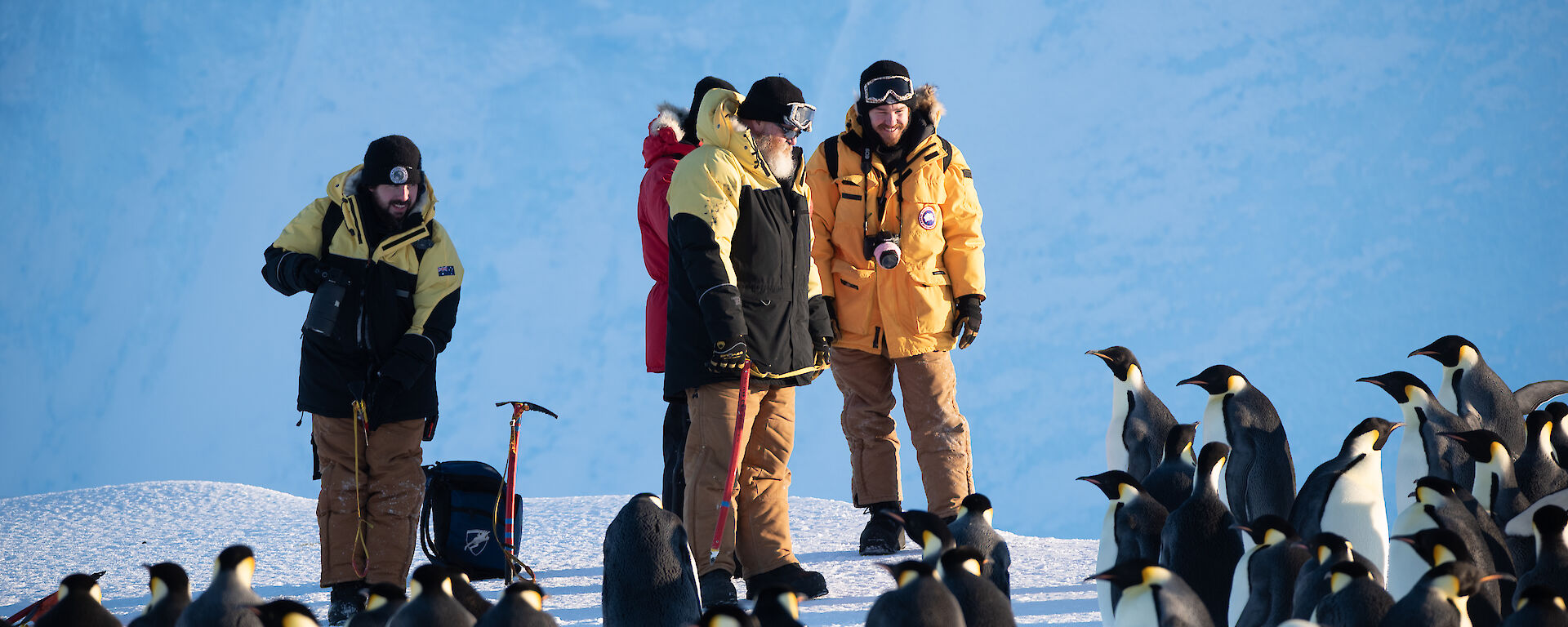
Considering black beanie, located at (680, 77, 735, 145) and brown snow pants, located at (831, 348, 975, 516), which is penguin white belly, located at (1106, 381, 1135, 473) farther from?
black beanie, located at (680, 77, 735, 145)

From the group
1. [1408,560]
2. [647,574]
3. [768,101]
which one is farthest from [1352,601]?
[768,101]

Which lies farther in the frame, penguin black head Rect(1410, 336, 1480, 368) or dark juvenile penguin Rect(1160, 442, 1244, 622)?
penguin black head Rect(1410, 336, 1480, 368)

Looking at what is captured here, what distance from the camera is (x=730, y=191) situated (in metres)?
3.31

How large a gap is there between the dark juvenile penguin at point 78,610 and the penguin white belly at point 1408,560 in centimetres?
246

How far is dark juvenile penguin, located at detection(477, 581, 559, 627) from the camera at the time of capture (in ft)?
6.82

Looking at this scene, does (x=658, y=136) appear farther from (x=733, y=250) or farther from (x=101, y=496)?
(x=101, y=496)

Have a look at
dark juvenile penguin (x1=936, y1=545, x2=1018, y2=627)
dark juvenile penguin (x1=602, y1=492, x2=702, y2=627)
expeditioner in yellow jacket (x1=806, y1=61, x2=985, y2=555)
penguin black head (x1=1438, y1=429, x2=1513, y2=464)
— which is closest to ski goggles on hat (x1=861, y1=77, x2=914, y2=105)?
expeditioner in yellow jacket (x1=806, y1=61, x2=985, y2=555)

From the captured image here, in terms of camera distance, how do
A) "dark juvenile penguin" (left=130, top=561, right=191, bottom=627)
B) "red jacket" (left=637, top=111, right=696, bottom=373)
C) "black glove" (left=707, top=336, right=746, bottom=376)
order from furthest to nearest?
"red jacket" (left=637, top=111, right=696, bottom=373) → "black glove" (left=707, top=336, right=746, bottom=376) → "dark juvenile penguin" (left=130, top=561, right=191, bottom=627)

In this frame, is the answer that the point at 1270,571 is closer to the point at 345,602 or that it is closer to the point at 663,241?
the point at 663,241

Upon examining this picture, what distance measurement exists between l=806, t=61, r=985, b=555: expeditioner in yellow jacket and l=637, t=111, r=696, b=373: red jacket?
0.59 m

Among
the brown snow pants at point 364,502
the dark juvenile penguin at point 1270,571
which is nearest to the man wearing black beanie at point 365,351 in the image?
the brown snow pants at point 364,502

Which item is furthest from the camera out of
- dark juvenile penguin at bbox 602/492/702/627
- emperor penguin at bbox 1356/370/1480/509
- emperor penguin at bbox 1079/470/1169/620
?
emperor penguin at bbox 1356/370/1480/509

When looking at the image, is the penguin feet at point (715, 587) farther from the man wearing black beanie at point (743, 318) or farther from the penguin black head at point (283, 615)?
the penguin black head at point (283, 615)

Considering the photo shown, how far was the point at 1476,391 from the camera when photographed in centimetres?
387
